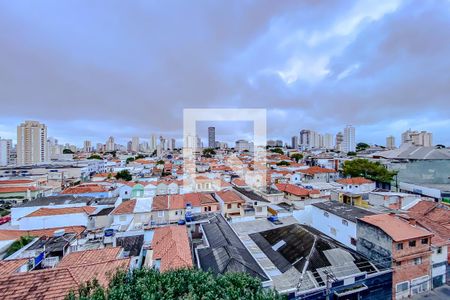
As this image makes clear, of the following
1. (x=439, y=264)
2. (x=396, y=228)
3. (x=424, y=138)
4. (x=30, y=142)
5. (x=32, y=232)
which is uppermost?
(x=424, y=138)

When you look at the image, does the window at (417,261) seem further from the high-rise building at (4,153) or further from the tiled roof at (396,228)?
the high-rise building at (4,153)

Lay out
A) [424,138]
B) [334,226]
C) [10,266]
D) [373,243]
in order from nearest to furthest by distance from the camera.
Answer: [10,266], [373,243], [334,226], [424,138]

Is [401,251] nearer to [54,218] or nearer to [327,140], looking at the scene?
[54,218]

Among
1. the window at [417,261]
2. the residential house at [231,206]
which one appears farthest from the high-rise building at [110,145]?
the window at [417,261]

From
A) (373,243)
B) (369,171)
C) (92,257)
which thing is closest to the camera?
(92,257)

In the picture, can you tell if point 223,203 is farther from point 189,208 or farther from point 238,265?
point 238,265

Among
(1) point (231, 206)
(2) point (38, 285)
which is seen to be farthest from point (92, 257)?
(1) point (231, 206)

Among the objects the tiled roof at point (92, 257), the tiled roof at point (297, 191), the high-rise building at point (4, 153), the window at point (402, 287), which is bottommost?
the window at point (402, 287)
